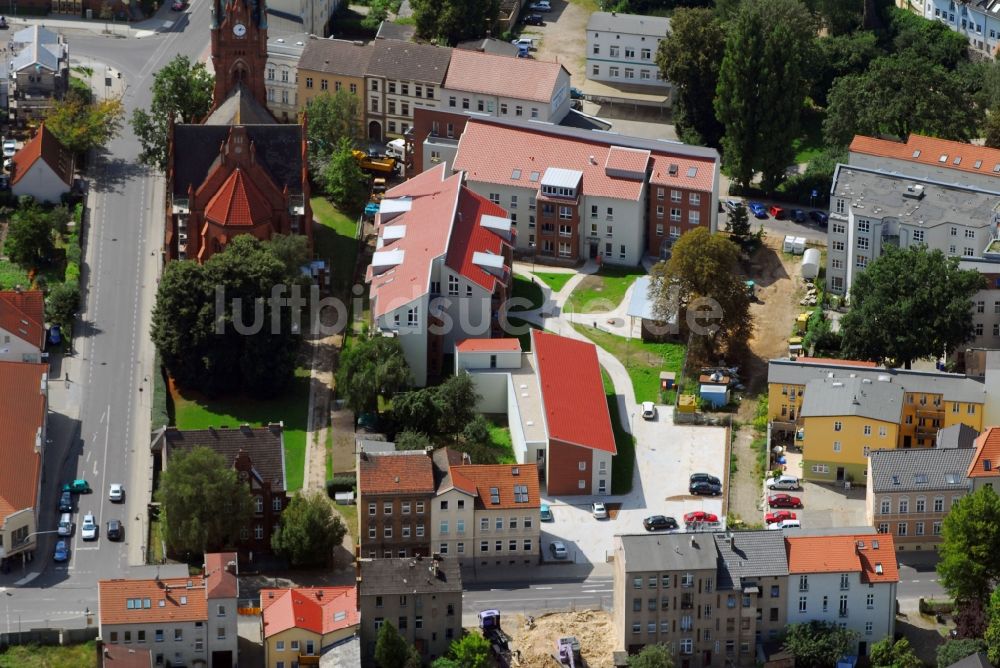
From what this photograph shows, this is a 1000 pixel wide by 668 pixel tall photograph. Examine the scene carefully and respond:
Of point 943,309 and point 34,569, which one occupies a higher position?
point 943,309

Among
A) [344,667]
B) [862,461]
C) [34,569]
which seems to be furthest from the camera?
[862,461]

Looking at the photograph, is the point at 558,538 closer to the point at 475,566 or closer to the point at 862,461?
the point at 475,566

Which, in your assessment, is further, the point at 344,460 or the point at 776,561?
the point at 344,460

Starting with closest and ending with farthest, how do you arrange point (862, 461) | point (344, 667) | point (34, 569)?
point (344, 667) → point (34, 569) → point (862, 461)

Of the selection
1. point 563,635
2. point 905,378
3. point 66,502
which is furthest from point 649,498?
point 66,502

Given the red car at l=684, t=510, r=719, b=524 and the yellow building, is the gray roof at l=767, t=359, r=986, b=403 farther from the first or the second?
the yellow building

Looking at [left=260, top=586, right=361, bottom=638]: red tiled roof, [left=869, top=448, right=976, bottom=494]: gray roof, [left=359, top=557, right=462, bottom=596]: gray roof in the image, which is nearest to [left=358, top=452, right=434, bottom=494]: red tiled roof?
[left=359, top=557, right=462, bottom=596]: gray roof

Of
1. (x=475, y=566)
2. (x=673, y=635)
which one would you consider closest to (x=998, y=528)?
(x=673, y=635)

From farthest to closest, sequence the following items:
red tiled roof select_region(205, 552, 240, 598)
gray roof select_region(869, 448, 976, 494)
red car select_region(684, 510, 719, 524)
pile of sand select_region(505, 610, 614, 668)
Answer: red car select_region(684, 510, 719, 524), gray roof select_region(869, 448, 976, 494), pile of sand select_region(505, 610, 614, 668), red tiled roof select_region(205, 552, 240, 598)
